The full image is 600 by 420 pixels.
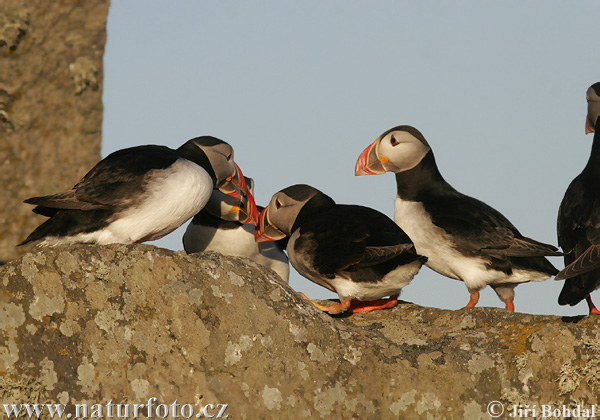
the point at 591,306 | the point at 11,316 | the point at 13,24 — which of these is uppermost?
the point at 13,24

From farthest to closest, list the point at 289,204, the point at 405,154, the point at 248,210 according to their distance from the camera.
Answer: the point at 405,154 < the point at 248,210 < the point at 289,204

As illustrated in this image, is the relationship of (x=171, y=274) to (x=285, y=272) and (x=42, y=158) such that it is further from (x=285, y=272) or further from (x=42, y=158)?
(x=285, y=272)

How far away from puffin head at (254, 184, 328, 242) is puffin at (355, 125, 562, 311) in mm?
808

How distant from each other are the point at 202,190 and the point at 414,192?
221 cm

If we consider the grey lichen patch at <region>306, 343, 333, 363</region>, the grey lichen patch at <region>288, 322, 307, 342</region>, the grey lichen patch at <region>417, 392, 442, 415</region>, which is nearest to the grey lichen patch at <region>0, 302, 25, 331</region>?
the grey lichen patch at <region>288, 322, 307, 342</region>

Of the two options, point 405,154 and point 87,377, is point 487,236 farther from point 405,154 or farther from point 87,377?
point 87,377

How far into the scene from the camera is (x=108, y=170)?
6.20 meters

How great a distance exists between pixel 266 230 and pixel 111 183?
69.7 inches

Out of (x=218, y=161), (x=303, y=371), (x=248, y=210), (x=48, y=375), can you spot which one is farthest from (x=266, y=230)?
(x=48, y=375)

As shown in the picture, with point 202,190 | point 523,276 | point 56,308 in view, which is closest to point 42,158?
point 202,190

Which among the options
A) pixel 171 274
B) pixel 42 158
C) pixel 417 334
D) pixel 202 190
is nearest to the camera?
pixel 171 274

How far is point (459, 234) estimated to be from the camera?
7.08m

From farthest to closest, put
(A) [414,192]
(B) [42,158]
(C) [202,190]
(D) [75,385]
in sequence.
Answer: (A) [414,192]
(B) [42,158]
(C) [202,190]
(D) [75,385]

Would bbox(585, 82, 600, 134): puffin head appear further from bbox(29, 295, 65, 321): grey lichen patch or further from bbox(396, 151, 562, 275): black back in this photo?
bbox(29, 295, 65, 321): grey lichen patch
